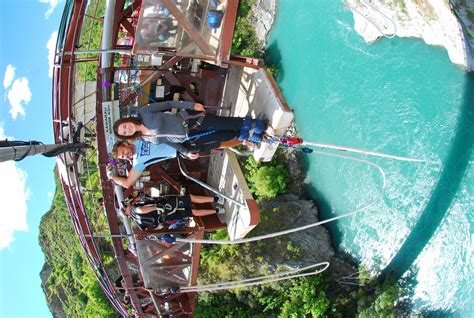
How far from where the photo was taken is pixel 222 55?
8.77m

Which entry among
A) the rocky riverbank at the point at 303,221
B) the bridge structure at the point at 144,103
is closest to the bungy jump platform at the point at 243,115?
the bridge structure at the point at 144,103

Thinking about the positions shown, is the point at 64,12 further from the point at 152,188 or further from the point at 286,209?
the point at 286,209

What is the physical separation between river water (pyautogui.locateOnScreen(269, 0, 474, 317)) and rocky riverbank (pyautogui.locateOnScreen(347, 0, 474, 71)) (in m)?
0.35

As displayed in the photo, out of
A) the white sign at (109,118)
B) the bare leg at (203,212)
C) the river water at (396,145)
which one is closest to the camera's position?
the white sign at (109,118)

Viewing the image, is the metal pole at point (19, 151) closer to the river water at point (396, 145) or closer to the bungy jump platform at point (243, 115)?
the bungy jump platform at point (243, 115)

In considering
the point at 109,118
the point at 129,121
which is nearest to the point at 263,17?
the point at 109,118

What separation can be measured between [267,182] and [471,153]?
6.82 metres

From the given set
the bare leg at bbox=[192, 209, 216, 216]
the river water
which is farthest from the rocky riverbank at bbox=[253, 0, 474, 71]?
the bare leg at bbox=[192, 209, 216, 216]

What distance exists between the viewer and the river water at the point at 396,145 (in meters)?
12.9

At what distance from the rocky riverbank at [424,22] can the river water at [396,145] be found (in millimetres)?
347

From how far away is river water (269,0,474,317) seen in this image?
1290cm

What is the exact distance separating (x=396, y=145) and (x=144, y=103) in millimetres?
7580

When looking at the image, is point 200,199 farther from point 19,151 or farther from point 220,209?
point 19,151

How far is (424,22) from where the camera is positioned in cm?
1310
